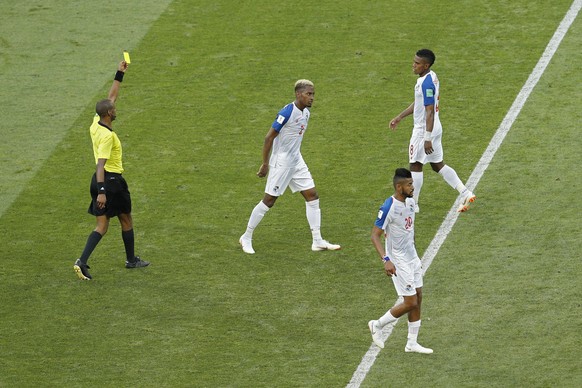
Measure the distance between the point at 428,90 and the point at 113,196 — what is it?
4.27 meters

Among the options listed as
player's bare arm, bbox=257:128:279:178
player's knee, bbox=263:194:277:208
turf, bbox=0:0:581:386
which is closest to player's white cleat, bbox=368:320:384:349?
turf, bbox=0:0:581:386

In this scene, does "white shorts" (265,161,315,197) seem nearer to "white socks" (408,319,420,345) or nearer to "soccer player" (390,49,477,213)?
"soccer player" (390,49,477,213)

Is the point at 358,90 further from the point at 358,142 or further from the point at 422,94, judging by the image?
the point at 422,94

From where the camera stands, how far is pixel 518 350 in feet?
42.6

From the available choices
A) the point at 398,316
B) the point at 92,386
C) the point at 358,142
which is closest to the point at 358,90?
Result: the point at 358,142

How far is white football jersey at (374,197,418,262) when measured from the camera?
Result: 12805 millimetres

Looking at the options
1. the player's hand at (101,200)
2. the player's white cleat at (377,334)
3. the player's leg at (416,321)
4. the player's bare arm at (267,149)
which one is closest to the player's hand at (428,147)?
the player's bare arm at (267,149)

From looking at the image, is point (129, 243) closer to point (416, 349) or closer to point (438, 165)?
point (416, 349)

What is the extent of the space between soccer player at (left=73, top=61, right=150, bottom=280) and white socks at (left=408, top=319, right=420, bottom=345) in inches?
154

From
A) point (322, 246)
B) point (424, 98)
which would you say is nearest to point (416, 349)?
point (322, 246)

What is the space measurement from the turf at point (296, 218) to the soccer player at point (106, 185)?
18.1 inches

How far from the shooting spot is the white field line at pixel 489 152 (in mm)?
12953

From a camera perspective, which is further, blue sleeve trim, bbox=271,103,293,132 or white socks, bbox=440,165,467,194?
white socks, bbox=440,165,467,194

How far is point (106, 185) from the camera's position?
14.8 m
